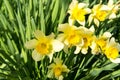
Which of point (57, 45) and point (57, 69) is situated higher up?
point (57, 45)

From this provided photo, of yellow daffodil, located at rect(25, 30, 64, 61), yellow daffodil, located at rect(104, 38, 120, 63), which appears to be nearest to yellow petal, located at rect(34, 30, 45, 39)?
yellow daffodil, located at rect(25, 30, 64, 61)

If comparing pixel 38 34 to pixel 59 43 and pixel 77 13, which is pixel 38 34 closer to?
pixel 59 43

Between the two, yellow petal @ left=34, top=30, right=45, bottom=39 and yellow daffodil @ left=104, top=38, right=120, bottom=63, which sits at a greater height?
A: yellow petal @ left=34, top=30, right=45, bottom=39

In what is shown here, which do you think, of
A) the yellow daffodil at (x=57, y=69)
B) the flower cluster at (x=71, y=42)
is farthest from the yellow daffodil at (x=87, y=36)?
the yellow daffodil at (x=57, y=69)

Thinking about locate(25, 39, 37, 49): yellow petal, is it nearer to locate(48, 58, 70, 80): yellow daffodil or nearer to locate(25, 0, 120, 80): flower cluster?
locate(25, 0, 120, 80): flower cluster

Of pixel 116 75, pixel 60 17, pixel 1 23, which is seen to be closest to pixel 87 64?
pixel 116 75

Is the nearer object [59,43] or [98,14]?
[59,43]

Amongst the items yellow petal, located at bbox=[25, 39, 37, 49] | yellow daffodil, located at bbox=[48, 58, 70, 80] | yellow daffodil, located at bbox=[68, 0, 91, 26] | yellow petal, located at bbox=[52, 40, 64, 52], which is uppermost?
yellow daffodil, located at bbox=[68, 0, 91, 26]

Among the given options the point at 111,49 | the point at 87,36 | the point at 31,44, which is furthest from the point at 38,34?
the point at 111,49

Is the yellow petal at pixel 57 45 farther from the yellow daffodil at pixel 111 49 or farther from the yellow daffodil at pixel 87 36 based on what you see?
the yellow daffodil at pixel 111 49
